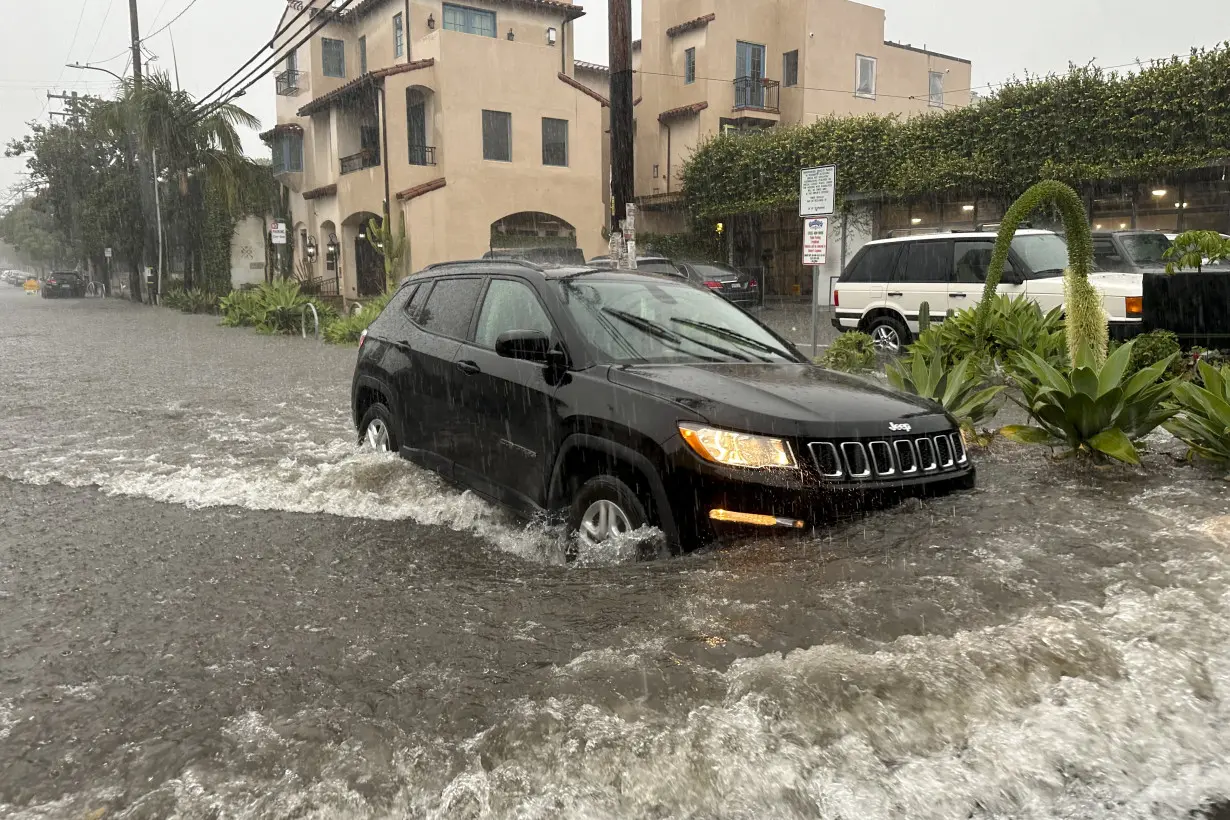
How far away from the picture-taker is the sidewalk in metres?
17.7

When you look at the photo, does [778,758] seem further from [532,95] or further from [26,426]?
[532,95]

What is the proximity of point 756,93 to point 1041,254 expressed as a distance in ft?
69.4

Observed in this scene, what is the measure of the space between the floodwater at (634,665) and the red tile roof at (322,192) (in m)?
28.7

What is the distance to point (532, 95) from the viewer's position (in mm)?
29844

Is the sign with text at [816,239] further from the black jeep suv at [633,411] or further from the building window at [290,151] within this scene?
the building window at [290,151]

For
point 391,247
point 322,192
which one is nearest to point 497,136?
point 391,247

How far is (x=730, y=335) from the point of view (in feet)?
18.0

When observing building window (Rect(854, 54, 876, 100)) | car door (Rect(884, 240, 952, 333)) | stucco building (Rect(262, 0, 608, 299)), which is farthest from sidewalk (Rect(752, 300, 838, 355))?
building window (Rect(854, 54, 876, 100))

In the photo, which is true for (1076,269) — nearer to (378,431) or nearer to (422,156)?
(378,431)

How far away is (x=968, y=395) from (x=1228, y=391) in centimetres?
154

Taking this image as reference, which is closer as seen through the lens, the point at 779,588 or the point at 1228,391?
the point at 779,588

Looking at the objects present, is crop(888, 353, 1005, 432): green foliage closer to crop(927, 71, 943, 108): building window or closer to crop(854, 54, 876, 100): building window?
crop(854, 54, 876, 100): building window

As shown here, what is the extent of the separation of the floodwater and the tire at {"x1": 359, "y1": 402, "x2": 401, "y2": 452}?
2.54 feet

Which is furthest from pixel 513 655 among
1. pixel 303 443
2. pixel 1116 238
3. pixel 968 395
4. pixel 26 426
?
pixel 1116 238
